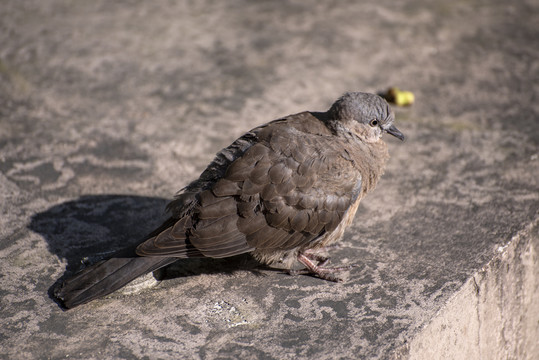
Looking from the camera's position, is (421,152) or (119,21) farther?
(119,21)

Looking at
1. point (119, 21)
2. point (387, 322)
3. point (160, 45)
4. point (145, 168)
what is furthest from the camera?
point (119, 21)

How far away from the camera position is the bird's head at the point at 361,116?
3795mm

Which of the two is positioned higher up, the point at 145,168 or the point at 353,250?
the point at 145,168

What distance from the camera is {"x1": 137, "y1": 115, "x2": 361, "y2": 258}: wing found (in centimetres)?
338

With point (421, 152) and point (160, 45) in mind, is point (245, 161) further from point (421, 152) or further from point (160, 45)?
point (160, 45)

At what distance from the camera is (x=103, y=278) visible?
3.29m

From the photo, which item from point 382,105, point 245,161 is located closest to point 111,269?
point 245,161

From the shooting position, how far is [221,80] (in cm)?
584

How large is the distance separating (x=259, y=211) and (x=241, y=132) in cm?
177

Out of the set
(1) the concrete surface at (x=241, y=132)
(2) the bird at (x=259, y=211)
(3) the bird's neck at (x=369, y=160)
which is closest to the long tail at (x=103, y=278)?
(2) the bird at (x=259, y=211)

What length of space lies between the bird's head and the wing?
0.35 meters

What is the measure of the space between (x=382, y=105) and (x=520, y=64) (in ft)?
9.27

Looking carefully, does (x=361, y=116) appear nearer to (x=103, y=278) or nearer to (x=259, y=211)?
(x=259, y=211)

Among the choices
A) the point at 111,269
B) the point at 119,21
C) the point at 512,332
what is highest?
the point at 119,21
